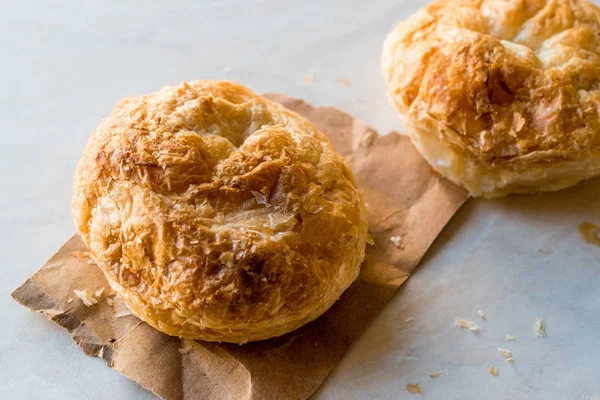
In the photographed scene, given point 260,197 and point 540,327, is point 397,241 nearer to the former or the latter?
point 540,327

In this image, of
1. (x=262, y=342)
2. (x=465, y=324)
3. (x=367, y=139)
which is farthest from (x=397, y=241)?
(x=262, y=342)

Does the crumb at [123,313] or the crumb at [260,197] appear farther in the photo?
the crumb at [123,313]

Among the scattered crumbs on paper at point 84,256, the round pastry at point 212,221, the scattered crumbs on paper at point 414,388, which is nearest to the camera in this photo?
the round pastry at point 212,221

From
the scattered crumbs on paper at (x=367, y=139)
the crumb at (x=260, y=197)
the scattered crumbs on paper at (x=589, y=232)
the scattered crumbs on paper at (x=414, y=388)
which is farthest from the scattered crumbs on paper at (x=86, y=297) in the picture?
the scattered crumbs on paper at (x=589, y=232)

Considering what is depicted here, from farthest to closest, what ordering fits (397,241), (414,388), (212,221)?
(397,241), (414,388), (212,221)

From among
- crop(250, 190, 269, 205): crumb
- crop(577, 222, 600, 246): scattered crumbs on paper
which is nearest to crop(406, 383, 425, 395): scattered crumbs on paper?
crop(250, 190, 269, 205): crumb

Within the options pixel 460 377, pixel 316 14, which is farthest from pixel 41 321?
pixel 316 14

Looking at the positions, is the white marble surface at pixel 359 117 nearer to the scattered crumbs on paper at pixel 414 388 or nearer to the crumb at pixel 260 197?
the scattered crumbs on paper at pixel 414 388
